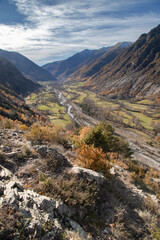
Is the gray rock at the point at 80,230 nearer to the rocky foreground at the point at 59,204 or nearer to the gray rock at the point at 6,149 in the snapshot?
the rocky foreground at the point at 59,204

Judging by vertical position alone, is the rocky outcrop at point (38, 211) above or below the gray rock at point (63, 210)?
above

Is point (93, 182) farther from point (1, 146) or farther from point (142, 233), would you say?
point (1, 146)

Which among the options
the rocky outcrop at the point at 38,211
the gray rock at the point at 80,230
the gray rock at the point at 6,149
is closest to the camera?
the rocky outcrop at the point at 38,211

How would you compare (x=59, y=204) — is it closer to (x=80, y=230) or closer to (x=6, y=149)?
(x=80, y=230)

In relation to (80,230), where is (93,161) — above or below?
above

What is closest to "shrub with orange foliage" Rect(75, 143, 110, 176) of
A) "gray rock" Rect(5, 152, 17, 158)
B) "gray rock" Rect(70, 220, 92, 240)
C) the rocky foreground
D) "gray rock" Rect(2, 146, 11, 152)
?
the rocky foreground

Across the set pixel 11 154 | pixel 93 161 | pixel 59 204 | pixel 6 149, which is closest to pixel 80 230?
pixel 59 204

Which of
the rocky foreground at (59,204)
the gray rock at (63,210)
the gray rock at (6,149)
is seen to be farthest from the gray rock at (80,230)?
the gray rock at (6,149)

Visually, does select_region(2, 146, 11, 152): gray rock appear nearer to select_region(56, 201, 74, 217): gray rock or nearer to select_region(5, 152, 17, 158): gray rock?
select_region(5, 152, 17, 158): gray rock

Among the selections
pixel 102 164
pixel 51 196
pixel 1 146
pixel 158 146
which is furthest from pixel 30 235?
pixel 158 146
